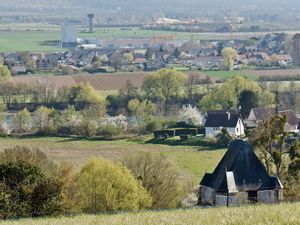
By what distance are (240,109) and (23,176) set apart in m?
26.7

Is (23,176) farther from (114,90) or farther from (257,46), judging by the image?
(257,46)

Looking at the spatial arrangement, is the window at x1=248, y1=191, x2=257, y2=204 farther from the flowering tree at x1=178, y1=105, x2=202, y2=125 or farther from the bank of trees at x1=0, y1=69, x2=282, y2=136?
the flowering tree at x1=178, y1=105, x2=202, y2=125

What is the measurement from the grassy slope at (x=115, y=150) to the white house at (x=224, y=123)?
2.59m

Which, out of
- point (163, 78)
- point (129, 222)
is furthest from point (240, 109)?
point (129, 222)

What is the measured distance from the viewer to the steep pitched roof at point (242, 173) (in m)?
18.8

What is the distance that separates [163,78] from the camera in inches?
1923

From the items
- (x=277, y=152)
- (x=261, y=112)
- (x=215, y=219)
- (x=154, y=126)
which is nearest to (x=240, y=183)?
(x=277, y=152)

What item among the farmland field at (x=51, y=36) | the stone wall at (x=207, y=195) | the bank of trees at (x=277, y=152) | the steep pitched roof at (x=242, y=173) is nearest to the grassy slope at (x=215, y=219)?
the stone wall at (x=207, y=195)

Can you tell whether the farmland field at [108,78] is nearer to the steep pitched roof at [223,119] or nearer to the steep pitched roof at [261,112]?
the steep pitched roof at [261,112]

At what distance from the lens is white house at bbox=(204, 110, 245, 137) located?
36.3 meters

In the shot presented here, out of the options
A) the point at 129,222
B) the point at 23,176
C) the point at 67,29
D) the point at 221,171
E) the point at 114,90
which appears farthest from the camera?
the point at 67,29

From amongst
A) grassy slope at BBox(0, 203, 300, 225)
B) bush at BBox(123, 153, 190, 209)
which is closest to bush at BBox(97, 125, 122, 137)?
bush at BBox(123, 153, 190, 209)

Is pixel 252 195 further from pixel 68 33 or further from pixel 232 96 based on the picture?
pixel 68 33

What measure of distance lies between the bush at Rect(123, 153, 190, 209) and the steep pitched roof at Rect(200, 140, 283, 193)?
2.54 ft
